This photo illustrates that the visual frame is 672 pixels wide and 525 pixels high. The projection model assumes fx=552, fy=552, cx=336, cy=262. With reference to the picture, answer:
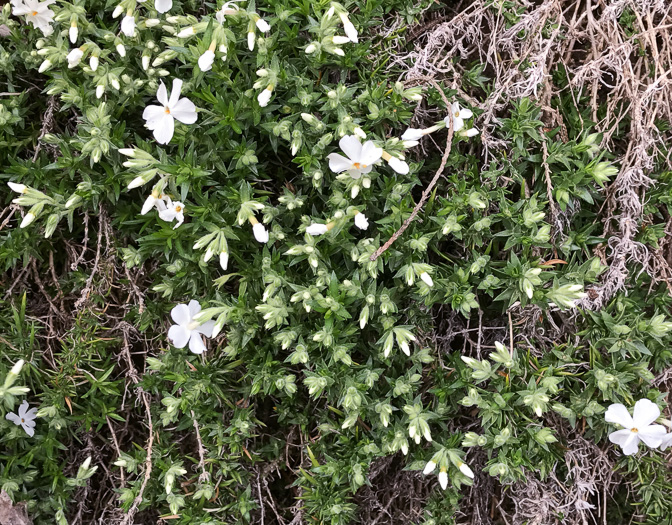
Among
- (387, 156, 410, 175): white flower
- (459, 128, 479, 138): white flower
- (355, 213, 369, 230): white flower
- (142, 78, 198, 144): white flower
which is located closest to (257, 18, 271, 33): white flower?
(142, 78, 198, 144): white flower

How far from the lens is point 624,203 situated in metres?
2.65

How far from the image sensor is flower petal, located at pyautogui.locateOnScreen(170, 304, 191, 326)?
239 cm

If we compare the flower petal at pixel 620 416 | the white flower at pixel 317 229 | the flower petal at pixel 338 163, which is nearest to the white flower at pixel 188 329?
the white flower at pixel 317 229

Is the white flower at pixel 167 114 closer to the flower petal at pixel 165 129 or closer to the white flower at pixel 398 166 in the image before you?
the flower petal at pixel 165 129

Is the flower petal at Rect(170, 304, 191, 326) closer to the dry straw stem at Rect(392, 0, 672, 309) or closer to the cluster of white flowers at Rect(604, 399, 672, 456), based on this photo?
the dry straw stem at Rect(392, 0, 672, 309)

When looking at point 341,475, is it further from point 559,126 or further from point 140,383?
point 559,126

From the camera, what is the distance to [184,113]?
233 cm

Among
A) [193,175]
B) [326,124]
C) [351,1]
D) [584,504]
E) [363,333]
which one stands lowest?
[584,504]

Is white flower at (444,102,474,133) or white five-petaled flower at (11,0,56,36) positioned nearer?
white five-petaled flower at (11,0,56,36)

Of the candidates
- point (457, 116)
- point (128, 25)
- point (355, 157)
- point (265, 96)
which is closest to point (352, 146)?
point (355, 157)

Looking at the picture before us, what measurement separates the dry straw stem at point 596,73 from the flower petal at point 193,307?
1.42 m

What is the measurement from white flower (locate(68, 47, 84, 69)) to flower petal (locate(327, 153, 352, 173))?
1.19 meters

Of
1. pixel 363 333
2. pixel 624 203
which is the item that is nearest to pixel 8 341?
pixel 363 333

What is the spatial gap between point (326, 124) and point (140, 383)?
153cm
